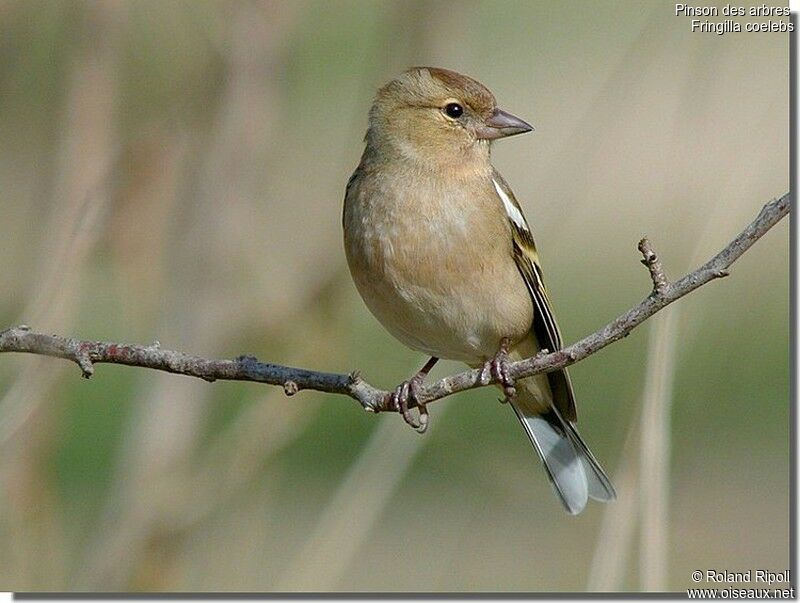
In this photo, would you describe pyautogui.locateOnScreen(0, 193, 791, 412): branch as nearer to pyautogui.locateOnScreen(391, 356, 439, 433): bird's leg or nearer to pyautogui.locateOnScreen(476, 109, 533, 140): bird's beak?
pyautogui.locateOnScreen(391, 356, 439, 433): bird's leg

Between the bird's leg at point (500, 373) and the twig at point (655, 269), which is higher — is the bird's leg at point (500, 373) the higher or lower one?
the lower one

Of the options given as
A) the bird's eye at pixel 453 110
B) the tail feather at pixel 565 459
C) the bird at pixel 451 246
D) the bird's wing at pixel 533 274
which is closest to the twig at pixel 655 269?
the bird at pixel 451 246

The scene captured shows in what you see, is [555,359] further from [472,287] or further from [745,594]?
[745,594]

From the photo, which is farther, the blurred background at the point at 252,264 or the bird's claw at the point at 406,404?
the blurred background at the point at 252,264

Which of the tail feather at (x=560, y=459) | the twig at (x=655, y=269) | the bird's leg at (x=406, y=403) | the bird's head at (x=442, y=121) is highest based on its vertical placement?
the twig at (x=655, y=269)

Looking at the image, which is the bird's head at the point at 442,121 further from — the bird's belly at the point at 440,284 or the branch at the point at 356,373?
the branch at the point at 356,373

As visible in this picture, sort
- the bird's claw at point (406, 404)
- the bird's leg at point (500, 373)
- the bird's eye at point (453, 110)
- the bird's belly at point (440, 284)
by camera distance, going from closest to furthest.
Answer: the bird's leg at point (500, 373) → the bird's claw at point (406, 404) → the bird's belly at point (440, 284) → the bird's eye at point (453, 110)
